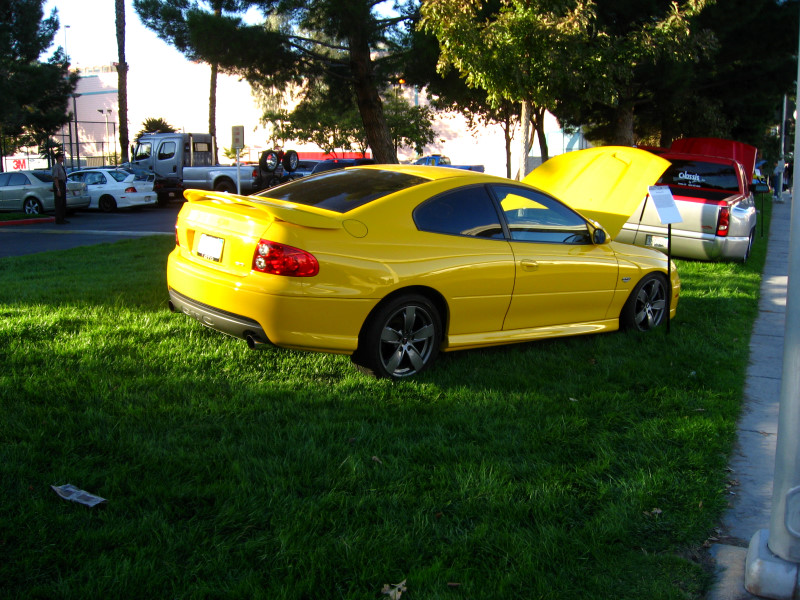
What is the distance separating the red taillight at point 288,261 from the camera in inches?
193

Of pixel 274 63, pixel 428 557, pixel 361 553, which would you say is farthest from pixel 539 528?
pixel 274 63

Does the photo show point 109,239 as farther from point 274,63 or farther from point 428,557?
point 428,557

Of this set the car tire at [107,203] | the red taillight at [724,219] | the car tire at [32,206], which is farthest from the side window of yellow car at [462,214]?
the car tire at [107,203]

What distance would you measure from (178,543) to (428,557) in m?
0.99

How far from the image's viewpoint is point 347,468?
12.8 feet

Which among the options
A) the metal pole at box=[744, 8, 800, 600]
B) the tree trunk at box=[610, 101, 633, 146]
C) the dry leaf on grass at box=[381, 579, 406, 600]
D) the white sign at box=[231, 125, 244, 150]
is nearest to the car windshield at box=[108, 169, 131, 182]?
the white sign at box=[231, 125, 244, 150]

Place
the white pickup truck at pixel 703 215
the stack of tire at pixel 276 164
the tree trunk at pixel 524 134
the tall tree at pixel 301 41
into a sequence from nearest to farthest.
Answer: the white pickup truck at pixel 703 215, the tree trunk at pixel 524 134, the tall tree at pixel 301 41, the stack of tire at pixel 276 164

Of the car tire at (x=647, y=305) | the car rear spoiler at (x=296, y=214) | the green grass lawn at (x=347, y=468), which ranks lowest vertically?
the green grass lawn at (x=347, y=468)

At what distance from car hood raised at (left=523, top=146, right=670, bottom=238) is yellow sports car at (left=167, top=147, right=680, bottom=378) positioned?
112 cm

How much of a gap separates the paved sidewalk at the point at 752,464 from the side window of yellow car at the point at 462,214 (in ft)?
7.16

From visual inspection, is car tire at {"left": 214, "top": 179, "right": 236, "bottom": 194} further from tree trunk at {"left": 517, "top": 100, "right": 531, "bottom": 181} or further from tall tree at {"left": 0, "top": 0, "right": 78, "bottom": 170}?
tree trunk at {"left": 517, "top": 100, "right": 531, "bottom": 181}

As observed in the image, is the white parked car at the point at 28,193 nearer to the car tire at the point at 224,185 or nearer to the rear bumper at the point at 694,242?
the car tire at the point at 224,185

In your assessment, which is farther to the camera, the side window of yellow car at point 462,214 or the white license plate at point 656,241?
the white license plate at point 656,241

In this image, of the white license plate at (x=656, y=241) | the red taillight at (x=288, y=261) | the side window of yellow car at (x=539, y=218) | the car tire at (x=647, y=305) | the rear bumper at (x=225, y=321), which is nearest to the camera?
the red taillight at (x=288, y=261)
